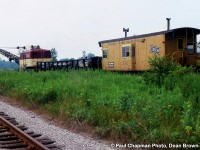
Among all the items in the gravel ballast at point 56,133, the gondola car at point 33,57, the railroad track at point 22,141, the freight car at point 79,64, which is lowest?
the gravel ballast at point 56,133

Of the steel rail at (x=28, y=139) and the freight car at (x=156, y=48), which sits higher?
the freight car at (x=156, y=48)

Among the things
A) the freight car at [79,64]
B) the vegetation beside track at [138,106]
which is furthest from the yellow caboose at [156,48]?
the vegetation beside track at [138,106]

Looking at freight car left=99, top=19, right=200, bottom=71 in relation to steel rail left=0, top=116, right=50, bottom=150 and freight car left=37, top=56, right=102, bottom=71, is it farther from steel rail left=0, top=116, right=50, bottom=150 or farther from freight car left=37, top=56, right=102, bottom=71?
steel rail left=0, top=116, right=50, bottom=150

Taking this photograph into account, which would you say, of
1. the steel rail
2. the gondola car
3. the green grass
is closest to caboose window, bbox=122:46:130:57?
the green grass

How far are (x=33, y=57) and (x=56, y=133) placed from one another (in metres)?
35.2

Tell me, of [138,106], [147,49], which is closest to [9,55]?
[147,49]

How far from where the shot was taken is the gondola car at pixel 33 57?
43.4 metres

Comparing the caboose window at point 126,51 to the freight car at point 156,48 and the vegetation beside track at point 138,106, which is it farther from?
the vegetation beside track at point 138,106

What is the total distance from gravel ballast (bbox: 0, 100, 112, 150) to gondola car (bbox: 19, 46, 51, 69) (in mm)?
30655

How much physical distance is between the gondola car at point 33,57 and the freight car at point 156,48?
1885 cm

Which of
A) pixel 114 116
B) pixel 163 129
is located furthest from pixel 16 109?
pixel 163 129

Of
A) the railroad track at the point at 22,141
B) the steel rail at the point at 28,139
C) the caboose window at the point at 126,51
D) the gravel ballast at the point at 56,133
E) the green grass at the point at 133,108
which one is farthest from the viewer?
the caboose window at the point at 126,51

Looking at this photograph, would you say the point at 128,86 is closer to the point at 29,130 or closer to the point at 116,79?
the point at 116,79

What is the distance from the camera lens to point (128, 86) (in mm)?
14781
